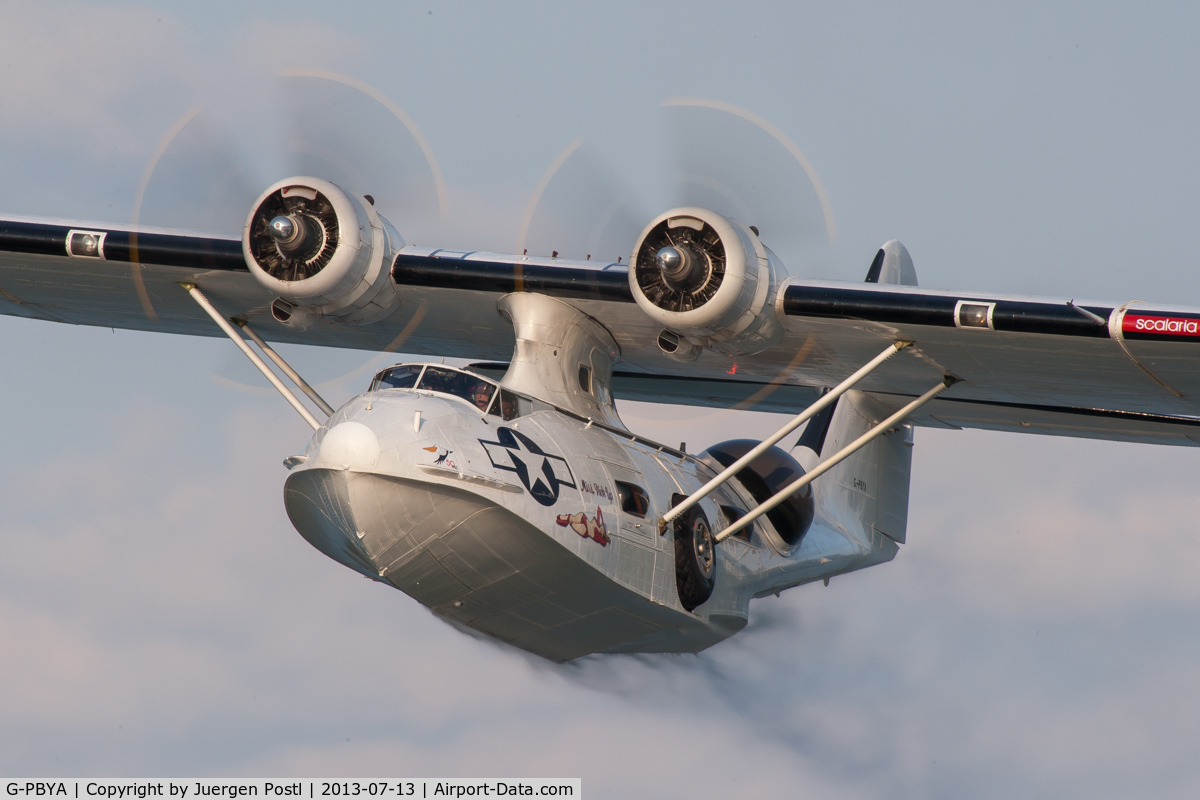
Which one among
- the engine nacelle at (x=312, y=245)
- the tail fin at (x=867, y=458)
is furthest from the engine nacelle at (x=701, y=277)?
the tail fin at (x=867, y=458)

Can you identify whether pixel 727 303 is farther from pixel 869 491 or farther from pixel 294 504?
pixel 869 491

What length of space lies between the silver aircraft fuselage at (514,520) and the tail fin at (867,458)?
267cm

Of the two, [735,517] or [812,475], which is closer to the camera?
[812,475]

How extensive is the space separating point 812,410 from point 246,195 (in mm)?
5380

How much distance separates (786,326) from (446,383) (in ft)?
10.3

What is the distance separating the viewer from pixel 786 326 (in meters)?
12.8

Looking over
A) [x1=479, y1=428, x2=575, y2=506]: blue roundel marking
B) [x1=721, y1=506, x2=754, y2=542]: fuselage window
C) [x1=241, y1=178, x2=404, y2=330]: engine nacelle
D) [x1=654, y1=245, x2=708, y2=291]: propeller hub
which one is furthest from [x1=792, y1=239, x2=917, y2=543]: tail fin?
[x1=241, y1=178, x2=404, y2=330]: engine nacelle

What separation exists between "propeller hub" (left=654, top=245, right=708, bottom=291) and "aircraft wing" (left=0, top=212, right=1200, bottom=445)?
0.70 metres

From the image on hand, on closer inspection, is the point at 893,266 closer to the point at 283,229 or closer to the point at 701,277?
the point at 701,277

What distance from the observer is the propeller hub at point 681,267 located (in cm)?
1182

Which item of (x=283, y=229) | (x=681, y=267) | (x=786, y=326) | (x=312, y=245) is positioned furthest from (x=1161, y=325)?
(x=283, y=229)

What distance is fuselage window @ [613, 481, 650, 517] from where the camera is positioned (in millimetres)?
12031

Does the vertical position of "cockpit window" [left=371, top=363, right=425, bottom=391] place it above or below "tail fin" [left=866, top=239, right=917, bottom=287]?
below

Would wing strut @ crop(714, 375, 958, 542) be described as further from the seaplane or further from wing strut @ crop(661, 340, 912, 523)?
wing strut @ crop(661, 340, 912, 523)
